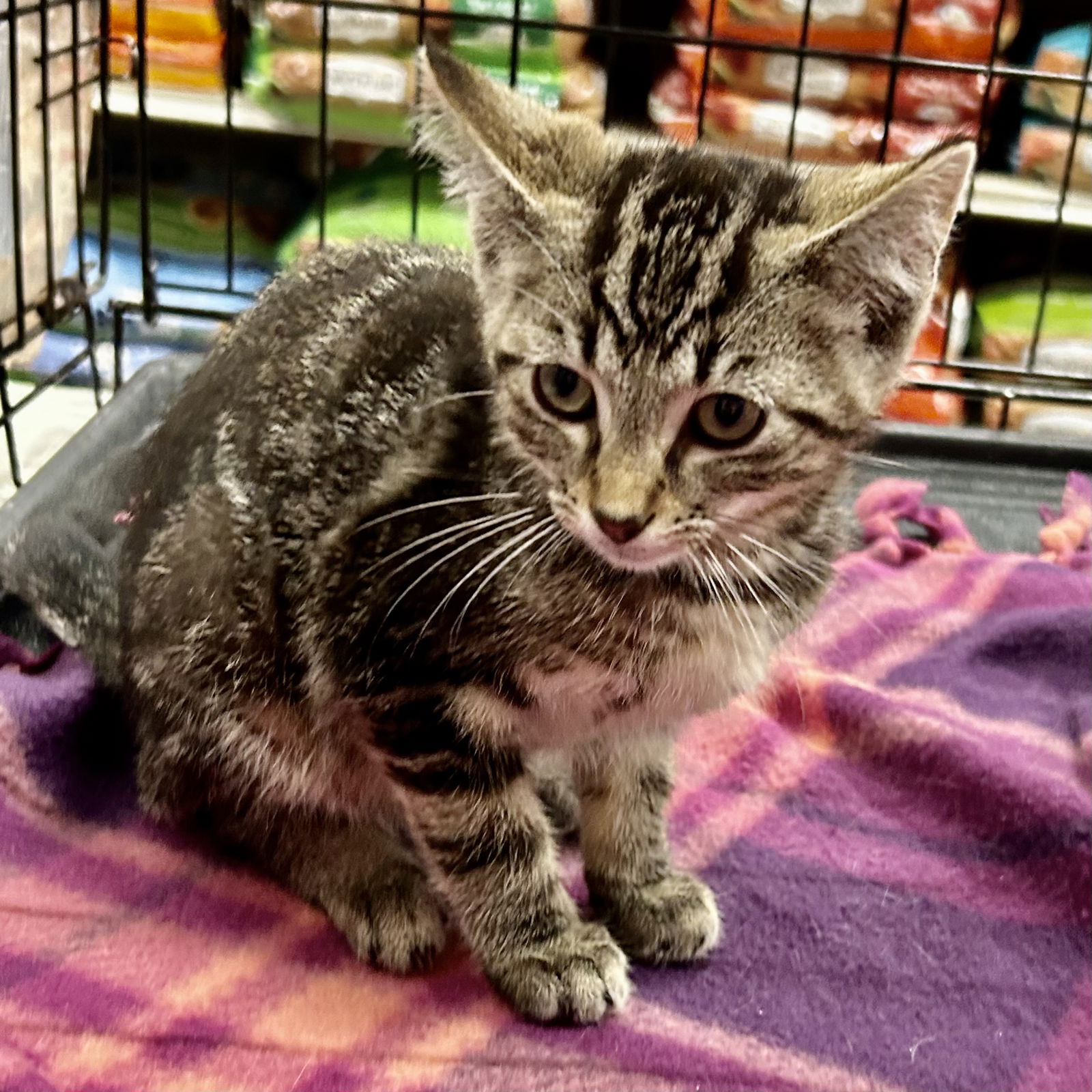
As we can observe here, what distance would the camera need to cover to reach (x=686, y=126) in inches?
84.9

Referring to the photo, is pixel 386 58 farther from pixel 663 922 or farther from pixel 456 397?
pixel 663 922

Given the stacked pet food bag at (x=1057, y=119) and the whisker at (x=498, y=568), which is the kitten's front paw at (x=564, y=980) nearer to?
the whisker at (x=498, y=568)

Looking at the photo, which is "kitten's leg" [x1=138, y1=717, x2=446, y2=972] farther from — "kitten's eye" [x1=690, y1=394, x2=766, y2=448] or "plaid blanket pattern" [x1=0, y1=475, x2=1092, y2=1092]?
"kitten's eye" [x1=690, y1=394, x2=766, y2=448]

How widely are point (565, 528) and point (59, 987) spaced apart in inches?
20.6

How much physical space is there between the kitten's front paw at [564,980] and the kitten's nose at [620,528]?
0.34 meters

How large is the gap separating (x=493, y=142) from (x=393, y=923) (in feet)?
2.03

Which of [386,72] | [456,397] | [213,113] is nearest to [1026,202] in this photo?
[386,72]

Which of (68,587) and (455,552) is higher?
(455,552)

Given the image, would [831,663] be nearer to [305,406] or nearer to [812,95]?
[305,406]

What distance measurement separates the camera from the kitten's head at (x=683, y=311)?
0.83 m

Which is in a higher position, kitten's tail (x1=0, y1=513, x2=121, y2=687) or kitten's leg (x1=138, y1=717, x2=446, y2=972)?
kitten's tail (x1=0, y1=513, x2=121, y2=687)

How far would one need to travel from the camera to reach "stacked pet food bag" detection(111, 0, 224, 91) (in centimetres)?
228

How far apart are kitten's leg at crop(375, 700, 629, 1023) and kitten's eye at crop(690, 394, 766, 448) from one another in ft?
0.97

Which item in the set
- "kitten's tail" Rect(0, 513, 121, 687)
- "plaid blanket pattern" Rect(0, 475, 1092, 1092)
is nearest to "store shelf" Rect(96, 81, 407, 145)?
"kitten's tail" Rect(0, 513, 121, 687)
